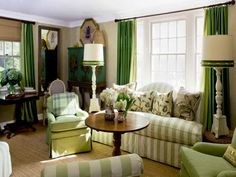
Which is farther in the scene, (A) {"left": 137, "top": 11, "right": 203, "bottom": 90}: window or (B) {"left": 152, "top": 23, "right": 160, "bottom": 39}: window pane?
(B) {"left": 152, "top": 23, "right": 160, "bottom": 39}: window pane

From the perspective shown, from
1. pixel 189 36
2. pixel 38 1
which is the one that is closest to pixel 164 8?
pixel 189 36

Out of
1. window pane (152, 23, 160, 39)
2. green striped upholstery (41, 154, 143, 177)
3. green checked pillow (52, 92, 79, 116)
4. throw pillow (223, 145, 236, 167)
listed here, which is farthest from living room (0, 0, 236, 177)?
green striped upholstery (41, 154, 143, 177)

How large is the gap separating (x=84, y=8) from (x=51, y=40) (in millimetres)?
1576

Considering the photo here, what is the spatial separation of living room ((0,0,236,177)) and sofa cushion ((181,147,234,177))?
76 cm

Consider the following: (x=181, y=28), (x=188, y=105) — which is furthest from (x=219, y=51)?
(x=181, y=28)

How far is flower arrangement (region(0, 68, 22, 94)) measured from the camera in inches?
179

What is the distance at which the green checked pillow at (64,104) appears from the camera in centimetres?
390

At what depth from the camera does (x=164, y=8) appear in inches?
171

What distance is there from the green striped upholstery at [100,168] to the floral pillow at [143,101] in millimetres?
2609

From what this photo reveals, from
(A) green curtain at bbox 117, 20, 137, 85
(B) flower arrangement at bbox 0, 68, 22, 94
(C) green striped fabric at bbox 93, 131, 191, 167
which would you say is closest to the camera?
(C) green striped fabric at bbox 93, 131, 191, 167

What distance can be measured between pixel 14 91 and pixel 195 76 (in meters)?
3.40

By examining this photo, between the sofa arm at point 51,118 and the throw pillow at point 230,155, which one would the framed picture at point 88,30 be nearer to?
the sofa arm at point 51,118

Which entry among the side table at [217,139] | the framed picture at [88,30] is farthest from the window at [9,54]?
the side table at [217,139]

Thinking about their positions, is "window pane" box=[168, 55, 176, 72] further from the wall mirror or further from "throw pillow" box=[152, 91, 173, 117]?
the wall mirror
